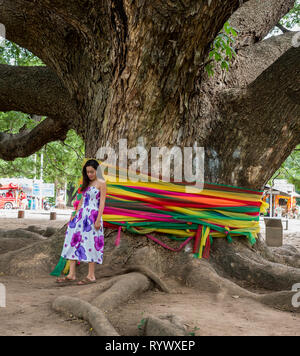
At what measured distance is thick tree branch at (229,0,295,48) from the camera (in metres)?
5.68

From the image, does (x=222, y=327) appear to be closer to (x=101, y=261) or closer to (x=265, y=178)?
(x=101, y=261)

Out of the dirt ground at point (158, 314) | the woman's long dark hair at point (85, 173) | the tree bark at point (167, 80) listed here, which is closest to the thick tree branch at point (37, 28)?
the tree bark at point (167, 80)

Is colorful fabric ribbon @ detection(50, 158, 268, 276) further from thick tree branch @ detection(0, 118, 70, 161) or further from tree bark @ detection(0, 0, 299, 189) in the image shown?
thick tree branch @ detection(0, 118, 70, 161)

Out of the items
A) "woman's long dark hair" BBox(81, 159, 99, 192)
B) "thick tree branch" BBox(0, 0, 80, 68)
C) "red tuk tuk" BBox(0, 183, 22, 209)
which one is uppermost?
"thick tree branch" BBox(0, 0, 80, 68)

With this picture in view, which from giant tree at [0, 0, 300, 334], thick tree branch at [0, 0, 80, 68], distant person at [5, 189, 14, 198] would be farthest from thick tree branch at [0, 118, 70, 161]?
distant person at [5, 189, 14, 198]

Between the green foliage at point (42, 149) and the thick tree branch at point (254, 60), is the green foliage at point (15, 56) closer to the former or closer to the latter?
the green foliage at point (42, 149)

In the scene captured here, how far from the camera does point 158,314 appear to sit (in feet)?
9.08

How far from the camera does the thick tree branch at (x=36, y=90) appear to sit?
5.72 m

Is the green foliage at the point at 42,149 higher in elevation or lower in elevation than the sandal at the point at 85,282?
higher

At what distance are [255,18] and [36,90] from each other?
12.4 ft

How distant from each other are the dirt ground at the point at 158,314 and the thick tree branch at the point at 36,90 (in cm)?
312

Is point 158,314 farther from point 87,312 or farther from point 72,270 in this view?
point 72,270
